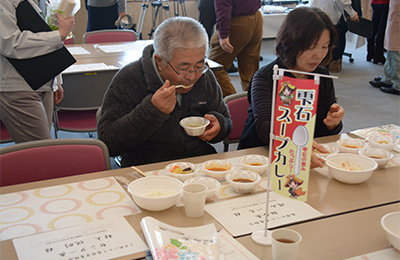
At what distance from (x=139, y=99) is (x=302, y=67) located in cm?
78

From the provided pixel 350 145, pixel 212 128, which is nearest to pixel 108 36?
pixel 212 128

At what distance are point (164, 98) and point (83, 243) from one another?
2.44 feet

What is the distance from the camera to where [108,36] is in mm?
4211

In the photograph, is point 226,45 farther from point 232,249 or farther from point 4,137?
point 232,249

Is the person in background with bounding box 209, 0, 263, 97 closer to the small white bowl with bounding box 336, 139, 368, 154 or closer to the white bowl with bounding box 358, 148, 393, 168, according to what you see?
the small white bowl with bounding box 336, 139, 368, 154

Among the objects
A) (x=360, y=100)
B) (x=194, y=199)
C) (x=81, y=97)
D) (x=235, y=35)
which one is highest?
(x=235, y=35)

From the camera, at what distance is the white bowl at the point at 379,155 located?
161cm

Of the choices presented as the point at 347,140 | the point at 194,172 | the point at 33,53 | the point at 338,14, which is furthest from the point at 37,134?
the point at 338,14

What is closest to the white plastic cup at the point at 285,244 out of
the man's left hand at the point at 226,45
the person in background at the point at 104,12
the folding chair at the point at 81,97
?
the folding chair at the point at 81,97

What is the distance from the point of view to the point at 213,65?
10.1 ft

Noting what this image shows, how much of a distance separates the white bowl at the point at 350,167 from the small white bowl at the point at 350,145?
120 millimetres

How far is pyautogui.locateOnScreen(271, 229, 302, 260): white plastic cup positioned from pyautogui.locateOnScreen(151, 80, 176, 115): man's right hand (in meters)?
0.84

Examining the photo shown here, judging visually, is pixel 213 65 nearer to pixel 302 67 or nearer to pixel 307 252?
pixel 302 67

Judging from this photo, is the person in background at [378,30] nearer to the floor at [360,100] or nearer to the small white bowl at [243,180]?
the floor at [360,100]
